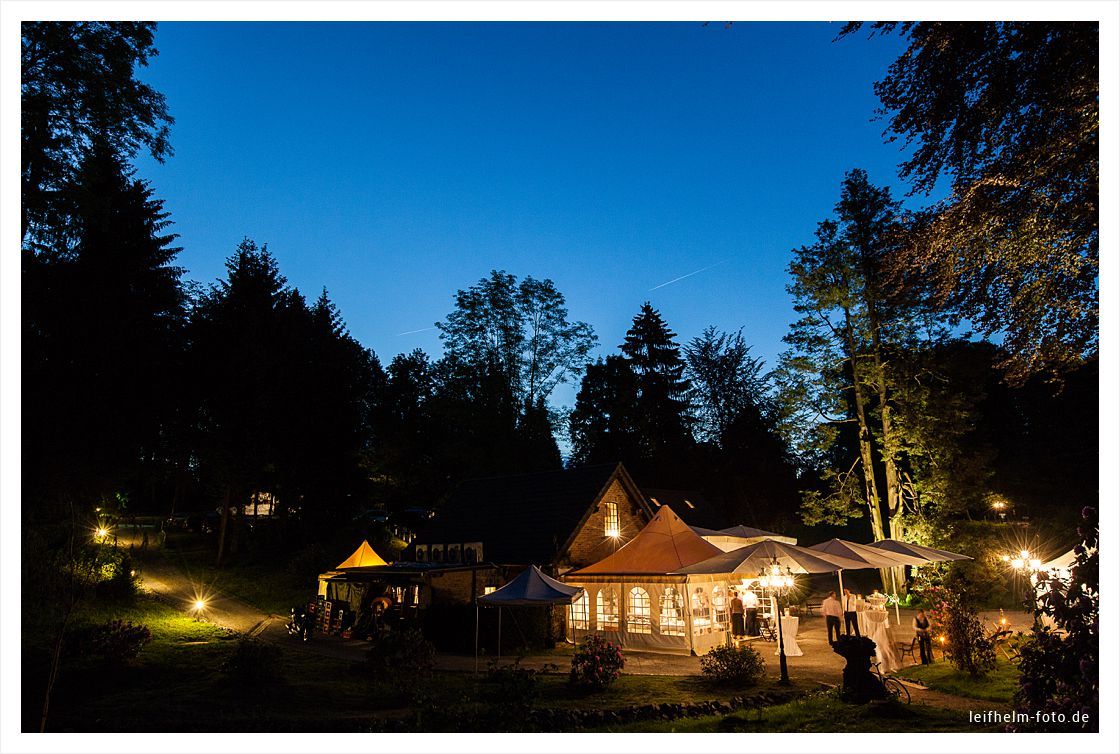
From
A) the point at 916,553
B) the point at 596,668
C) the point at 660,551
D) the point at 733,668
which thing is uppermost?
the point at 660,551

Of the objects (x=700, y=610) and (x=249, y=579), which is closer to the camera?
(x=700, y=610)

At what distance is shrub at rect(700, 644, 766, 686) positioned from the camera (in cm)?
1184

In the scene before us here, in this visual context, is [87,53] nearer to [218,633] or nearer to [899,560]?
[218,633]

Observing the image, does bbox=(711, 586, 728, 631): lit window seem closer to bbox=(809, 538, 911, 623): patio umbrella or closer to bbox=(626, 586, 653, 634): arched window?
bbox=(626, 586, 653, 634): arched window

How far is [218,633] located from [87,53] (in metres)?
15.1

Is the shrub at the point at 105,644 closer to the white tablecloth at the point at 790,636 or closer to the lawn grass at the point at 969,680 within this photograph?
the white tablecloth at the point at 790,636

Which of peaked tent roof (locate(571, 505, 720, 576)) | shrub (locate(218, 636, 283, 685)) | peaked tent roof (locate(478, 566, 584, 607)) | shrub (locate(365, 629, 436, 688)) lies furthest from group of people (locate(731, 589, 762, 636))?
shrub (locate(218, 636, 283, 685))

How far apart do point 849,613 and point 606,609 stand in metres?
7.54

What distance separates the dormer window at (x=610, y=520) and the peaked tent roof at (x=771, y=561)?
21.1 ft

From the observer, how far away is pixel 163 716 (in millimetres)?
9031

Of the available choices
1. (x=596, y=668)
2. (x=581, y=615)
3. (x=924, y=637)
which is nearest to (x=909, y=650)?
(x=924, y=637)

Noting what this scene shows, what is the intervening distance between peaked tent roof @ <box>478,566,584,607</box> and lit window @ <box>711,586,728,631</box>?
5.24 m

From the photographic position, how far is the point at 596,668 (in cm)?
1143

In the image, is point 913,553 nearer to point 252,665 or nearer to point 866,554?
point 866,554
